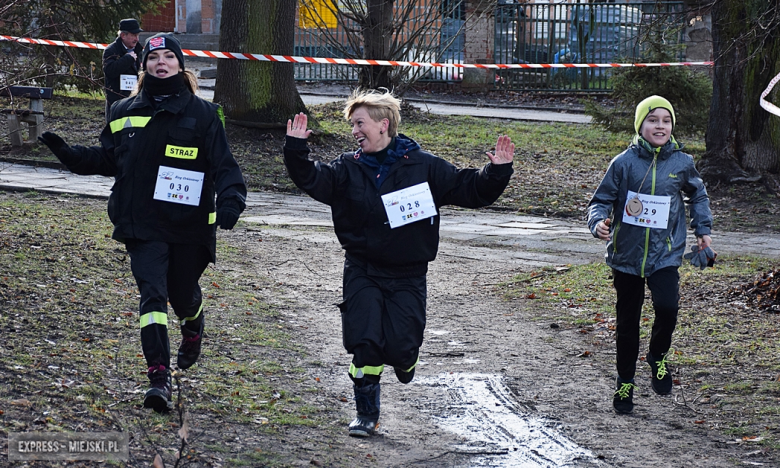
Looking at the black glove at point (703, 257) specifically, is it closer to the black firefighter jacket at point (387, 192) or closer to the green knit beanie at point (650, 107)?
the green knit beanie at point (650, 107)

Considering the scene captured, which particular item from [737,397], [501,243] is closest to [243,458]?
[737,397]

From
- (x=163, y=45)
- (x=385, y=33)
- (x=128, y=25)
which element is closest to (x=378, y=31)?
(x=385, y=33)

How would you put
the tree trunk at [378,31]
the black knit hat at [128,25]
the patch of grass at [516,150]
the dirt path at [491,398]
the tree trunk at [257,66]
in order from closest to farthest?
the dirt path at [491,398], the black knit hat at [128,25], the patch of grass at [516,150], the tree trunk at [257,66], the tree trunk at [378,31]

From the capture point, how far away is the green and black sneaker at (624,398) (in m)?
5.32

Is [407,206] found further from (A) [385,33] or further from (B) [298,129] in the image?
(A) [385,33]

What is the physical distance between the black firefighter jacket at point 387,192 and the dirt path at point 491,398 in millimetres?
875

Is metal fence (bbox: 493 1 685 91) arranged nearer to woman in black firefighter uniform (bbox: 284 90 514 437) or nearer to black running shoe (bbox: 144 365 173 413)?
woman in black firefighter uniform (bbox: 284 90 514 437)

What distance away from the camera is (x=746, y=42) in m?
12.1

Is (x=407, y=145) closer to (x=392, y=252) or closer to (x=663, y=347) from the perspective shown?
(x=392, y=252)

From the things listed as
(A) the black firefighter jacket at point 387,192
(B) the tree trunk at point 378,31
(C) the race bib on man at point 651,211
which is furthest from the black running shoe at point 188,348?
(B) the tree trunk at point 378,31

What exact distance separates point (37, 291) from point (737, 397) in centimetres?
459

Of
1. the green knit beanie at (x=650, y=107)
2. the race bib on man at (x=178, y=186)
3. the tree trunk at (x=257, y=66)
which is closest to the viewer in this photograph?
the race bib on man at (x=178, y=186)

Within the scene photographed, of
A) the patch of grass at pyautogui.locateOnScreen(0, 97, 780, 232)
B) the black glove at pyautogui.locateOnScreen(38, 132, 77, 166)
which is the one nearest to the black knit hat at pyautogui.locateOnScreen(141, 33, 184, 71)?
the black glove at pyautogui.locateOnScreen(38, 132, 77, 166)

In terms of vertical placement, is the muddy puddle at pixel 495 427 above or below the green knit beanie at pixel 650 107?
below
